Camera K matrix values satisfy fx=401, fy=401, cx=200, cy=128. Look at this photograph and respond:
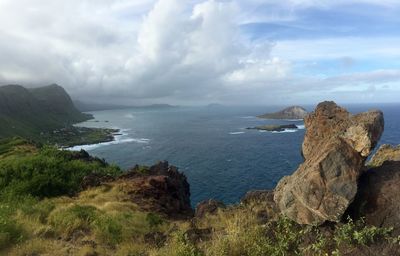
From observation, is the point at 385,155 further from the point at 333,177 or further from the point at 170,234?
the point at 170,234

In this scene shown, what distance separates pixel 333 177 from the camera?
43.0ft

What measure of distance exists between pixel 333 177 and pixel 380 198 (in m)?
1.56

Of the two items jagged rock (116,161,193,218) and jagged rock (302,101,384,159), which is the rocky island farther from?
jagged rock (116,161,193,218)

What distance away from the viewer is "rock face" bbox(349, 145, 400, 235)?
12.1 meters

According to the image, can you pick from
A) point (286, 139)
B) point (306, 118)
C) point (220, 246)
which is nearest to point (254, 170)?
point (286, 139)

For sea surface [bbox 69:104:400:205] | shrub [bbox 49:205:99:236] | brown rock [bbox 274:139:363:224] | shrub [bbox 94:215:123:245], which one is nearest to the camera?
brown rock [bbox 274:139:363:224]

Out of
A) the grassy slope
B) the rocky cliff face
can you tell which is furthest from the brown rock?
the rocky cliff face

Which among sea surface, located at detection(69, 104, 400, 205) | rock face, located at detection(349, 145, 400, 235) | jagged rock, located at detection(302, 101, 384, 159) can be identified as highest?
jagged rock, located at detection(302, 101, 384, 159)

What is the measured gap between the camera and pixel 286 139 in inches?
6609

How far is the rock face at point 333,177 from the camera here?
12789mm

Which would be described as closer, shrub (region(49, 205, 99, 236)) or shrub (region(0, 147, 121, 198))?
shrub (region(49, 205, 99, 236))

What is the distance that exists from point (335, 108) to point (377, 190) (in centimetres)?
517

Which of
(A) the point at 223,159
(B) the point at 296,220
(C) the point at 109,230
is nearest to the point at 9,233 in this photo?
(C) the point at 109,230

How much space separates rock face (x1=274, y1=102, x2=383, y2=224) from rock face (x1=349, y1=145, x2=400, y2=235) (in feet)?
2.04
